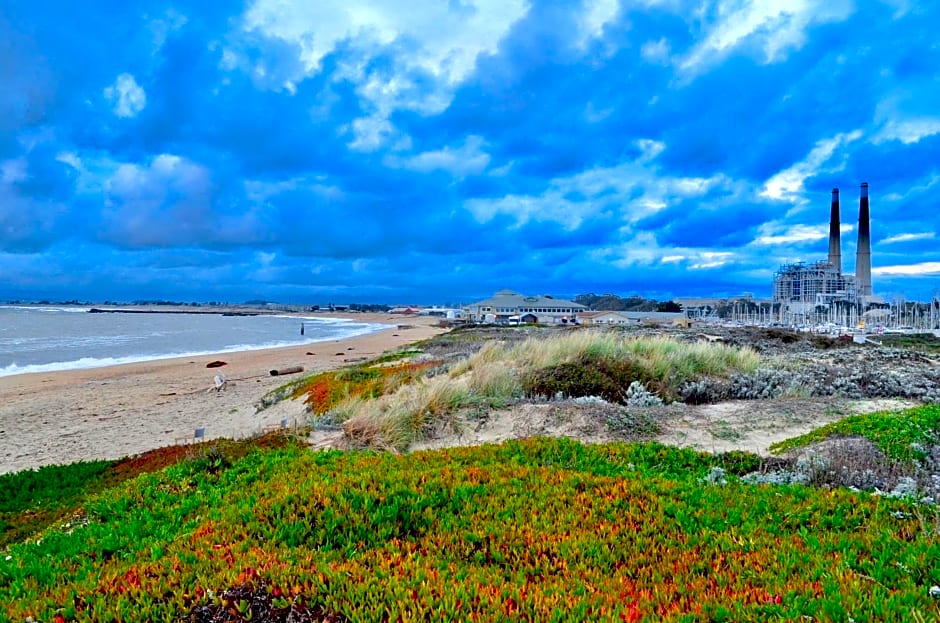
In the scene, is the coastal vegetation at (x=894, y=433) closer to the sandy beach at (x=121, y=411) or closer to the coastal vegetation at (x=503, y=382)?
the coastal vegetation at (x=503, y=382)

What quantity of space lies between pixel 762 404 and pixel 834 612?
9069 mm

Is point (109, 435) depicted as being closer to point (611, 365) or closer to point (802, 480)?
point (611, 365)

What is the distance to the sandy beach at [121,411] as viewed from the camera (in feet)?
38.7

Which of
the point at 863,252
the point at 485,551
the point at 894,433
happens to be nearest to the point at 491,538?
the point at 485,551

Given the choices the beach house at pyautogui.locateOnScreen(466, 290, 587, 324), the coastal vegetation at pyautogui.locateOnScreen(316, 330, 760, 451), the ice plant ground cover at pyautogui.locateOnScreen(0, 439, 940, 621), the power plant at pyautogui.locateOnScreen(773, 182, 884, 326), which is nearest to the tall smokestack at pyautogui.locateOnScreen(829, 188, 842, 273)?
the power plant at pyautogui.locateOnScreen(773, 182, 884, 326)

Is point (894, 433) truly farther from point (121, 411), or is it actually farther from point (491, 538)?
point (121, 411)

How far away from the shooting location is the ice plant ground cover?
9.41ft

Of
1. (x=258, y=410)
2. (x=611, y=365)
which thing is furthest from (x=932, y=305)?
(x=258, y=410)

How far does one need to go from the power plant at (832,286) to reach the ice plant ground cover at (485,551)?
299 ft

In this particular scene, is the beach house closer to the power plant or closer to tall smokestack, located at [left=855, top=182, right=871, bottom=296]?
the power plant

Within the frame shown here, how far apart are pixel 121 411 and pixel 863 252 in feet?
381

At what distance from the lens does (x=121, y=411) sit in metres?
16.5

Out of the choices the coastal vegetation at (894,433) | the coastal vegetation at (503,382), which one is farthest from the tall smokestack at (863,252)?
the coastal vegetation at (894,433)

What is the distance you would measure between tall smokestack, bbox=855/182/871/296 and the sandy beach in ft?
344
